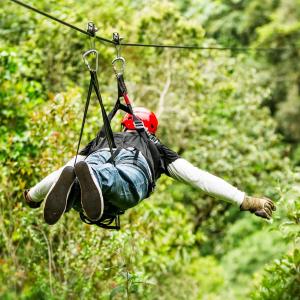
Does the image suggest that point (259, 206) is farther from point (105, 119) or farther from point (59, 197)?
point (59, 197)

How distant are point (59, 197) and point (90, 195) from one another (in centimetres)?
17

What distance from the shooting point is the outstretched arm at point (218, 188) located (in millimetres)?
3393

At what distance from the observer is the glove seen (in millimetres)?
3359

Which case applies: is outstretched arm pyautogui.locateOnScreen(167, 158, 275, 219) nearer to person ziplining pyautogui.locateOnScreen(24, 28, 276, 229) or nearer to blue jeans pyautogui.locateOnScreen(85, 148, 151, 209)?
person ziplining pyautogui.locateOnScreen(24, 28, 276, 229)

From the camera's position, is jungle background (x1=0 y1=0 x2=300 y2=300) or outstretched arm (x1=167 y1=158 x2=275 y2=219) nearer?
outstretched arm (x1=167 y1=158 x2=275 y2=219)

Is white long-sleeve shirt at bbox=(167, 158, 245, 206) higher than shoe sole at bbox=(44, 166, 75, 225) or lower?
higher

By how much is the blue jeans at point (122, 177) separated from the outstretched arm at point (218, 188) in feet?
0.70

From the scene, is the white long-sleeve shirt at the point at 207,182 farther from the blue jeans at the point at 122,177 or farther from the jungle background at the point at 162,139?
the jungle background at the point at 162,139

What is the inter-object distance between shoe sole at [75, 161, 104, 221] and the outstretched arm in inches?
27.6

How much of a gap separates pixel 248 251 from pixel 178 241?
4.19 meters

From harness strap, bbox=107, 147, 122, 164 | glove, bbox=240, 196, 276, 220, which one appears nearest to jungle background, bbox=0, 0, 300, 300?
glove, bbox=240, 196, 276, 220

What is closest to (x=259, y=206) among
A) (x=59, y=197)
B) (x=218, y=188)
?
(x=218, y=188)

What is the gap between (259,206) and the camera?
339 centimetres

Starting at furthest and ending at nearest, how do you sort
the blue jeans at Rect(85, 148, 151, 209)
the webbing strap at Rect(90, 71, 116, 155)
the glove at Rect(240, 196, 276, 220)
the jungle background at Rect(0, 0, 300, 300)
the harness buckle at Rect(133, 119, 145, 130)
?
1. the jungle background at Rect(0, 0, 300, 300)
2. the harness buckle at Rect(133, 119, 145, 130)
3. the glove at Rect(240, 196, 276, 220)
4. the webbing strap at Rect(90, 71, 116, 155)
5. the blue jeans at Rect(85, 148, 151, 209)
